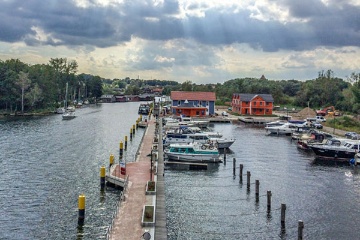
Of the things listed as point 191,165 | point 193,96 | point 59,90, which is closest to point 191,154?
point 191,165

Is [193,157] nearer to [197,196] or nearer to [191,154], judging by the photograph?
[191,154]

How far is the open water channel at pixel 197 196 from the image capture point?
99.7 ft

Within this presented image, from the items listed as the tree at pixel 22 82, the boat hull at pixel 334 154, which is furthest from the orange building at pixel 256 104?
the tree at pixel 22 82

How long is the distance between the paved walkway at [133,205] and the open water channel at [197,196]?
2.14 meters

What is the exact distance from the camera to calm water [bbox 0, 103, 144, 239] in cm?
2983

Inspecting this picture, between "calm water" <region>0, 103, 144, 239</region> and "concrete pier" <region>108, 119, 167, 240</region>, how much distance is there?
2.17 meters

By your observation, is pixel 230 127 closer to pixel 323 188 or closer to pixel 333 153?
pixel 333 153

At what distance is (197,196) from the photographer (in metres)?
39.0

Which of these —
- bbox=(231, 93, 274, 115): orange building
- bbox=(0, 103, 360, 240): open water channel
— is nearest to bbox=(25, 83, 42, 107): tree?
bbox=(0, 103, 360, 240): open water channel

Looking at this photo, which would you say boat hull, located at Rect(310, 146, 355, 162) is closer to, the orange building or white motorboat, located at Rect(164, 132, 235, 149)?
white motorboat, located at Rect(164, 132, 235, 149)

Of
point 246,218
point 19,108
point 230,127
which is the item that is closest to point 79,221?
point 246,218

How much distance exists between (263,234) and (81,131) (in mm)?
61481

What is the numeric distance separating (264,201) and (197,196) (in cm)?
633

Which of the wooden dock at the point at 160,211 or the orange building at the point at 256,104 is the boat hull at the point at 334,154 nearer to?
the wooden dock at the point at 160,211
